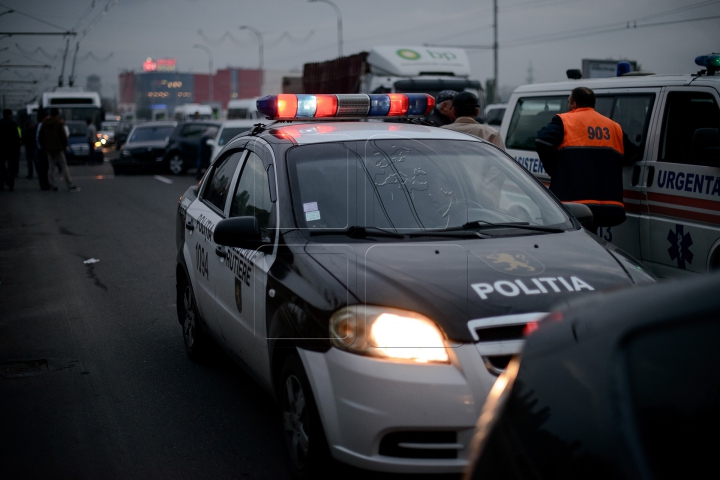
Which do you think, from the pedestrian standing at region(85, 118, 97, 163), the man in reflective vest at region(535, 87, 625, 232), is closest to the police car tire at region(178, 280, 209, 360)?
the man in reflective vest at region(535, 87, 625, 232)

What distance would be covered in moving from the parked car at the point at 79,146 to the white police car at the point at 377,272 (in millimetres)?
28678

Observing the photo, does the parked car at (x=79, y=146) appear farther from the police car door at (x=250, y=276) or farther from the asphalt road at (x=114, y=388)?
the police car door at (x=250, y=276)

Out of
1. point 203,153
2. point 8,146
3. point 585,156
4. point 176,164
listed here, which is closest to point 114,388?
point 585,156

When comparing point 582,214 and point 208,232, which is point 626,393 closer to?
point 582,214

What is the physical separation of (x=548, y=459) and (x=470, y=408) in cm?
149

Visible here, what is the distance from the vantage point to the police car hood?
3139mm

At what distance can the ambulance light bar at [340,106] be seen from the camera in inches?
189

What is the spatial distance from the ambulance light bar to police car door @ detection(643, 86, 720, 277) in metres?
2.11

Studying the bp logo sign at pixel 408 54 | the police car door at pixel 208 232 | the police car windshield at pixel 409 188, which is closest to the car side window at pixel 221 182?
the police car door at pixel 208 232

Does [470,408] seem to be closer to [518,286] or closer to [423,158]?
[518,286]

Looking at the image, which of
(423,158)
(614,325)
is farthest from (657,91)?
(614,325)

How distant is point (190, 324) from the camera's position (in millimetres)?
5613

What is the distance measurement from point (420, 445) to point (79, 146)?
31.5 metres

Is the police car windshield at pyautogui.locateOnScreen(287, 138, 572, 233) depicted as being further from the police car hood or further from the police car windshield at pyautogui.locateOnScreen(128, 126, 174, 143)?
the police car windshield at pyautogui.locateOnScreen(128, 126, 174, 143)
